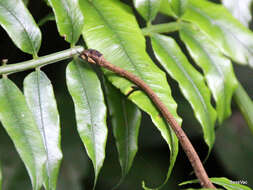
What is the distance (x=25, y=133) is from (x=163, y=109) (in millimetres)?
293

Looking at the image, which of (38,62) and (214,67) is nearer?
(38,62)

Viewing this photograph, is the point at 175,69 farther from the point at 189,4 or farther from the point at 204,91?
the point at 189,4

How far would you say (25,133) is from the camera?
643 mm

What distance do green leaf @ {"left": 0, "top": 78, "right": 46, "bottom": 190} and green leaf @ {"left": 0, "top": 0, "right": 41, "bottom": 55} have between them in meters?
0.14

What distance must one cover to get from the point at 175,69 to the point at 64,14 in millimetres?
312

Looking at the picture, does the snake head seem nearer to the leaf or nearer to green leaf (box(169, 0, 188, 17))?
green leaf (box(169, 0, 188, 17))

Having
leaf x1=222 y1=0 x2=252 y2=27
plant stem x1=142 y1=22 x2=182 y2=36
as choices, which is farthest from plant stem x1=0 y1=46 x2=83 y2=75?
leaf x1=222 y1=0 x2=252 y2=27

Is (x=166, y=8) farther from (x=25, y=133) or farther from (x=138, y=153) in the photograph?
(x=138, y=153)

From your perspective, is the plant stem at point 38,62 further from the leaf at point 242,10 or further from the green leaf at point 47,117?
the leaf at point 242,10

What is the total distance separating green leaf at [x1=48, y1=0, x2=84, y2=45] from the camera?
767mm

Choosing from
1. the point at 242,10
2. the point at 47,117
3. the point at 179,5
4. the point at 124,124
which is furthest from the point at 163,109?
the point at 242,10

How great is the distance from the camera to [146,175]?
1.47 m

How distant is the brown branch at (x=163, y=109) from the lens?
2.16 feet

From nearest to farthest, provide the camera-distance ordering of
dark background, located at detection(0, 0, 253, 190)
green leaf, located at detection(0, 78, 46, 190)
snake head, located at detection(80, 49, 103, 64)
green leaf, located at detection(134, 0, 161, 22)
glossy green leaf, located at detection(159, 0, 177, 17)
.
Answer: green leaf, located at detection(0, 78, 46, 190)
snake head, located at detection(80, 49, 103, 64)
green leaf, located at detection(134, 0, 161, 22)
glossy green leaf, located at detection(159, 0, 177, 17)
dark background, located at detection(0, 0, 253, 190)
